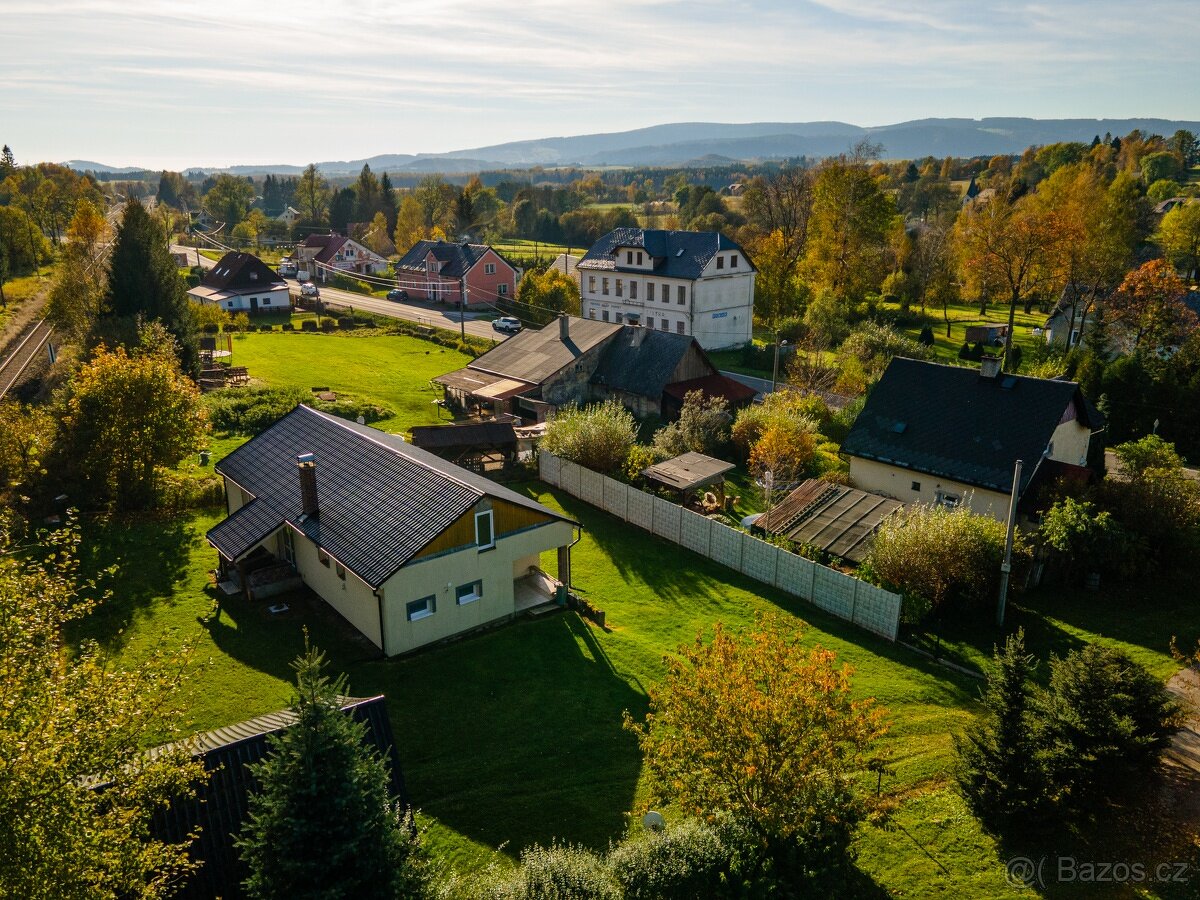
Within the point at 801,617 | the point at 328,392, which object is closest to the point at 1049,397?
the point at 801,617

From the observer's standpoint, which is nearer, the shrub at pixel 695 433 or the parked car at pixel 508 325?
the shrub at pixel 695 433

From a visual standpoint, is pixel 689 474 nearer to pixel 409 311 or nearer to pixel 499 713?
pixel 499 713

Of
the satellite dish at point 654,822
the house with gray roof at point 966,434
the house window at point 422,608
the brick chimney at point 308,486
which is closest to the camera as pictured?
the satellite dish at point 654,822

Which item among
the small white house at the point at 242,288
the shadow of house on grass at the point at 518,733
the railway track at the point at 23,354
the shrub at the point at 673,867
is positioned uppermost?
the small white house at the point at 242,288

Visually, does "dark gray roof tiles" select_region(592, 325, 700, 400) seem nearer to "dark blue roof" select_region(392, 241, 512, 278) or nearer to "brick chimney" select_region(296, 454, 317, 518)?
"brick chimney" select_region(296, 454, 317, 518)

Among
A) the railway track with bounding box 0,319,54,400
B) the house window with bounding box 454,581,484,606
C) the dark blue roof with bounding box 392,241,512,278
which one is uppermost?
the dark blue roof with bounding box 392,241,512,278

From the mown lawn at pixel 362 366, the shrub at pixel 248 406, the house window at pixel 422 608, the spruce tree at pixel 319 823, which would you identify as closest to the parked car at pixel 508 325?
the mown lawn at pixel 362 366

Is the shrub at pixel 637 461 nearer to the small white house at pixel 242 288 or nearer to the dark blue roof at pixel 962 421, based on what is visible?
the dark blue roof at pixel 962 421

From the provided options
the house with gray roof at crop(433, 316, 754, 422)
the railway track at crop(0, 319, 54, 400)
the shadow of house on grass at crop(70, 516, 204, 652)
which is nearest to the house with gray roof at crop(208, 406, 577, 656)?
the shadow of house on grass at crop(70, 516, 204, 652)
